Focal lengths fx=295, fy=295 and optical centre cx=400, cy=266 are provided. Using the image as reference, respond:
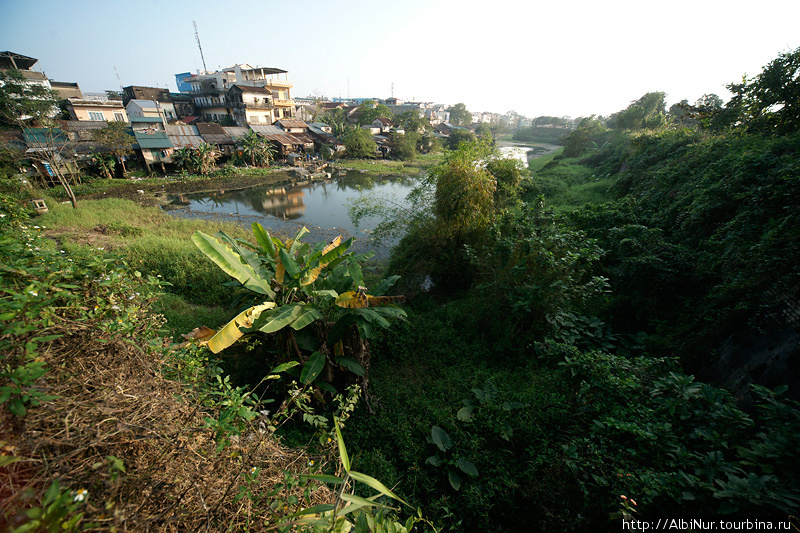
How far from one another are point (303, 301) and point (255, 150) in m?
25.7

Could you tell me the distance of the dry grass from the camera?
1.20 m

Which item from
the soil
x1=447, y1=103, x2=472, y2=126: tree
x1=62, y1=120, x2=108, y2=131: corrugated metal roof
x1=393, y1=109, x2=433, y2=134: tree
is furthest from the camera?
x1=447, y1=103, x2=472, y2=126: tree

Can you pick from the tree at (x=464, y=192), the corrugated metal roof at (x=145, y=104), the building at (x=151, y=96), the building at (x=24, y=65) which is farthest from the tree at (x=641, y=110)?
the building at (x=24, y=65)

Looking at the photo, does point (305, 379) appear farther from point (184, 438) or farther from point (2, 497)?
point (2, 497)

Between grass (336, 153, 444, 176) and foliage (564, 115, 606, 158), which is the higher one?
foliage (564, 115, 606, 158)

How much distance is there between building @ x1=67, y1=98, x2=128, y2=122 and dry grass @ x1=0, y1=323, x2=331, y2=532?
32.2m

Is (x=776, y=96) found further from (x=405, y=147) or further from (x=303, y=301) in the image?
(x=405, y=147)

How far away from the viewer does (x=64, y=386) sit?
4.91 ft

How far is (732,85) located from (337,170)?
81.2 ft

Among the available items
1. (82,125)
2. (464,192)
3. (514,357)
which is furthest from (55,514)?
(82,125)

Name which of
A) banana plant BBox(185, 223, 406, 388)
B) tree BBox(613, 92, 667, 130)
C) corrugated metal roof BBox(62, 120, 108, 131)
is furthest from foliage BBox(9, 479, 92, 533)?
tree BBox(613, 92, 667, 130)

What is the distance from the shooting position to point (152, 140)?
834 inches

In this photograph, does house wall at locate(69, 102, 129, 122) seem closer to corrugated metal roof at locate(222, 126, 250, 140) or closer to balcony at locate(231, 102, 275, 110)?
corrugated metal roof at locate(222, 126, 250, 140)

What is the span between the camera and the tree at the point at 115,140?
18250 mm
